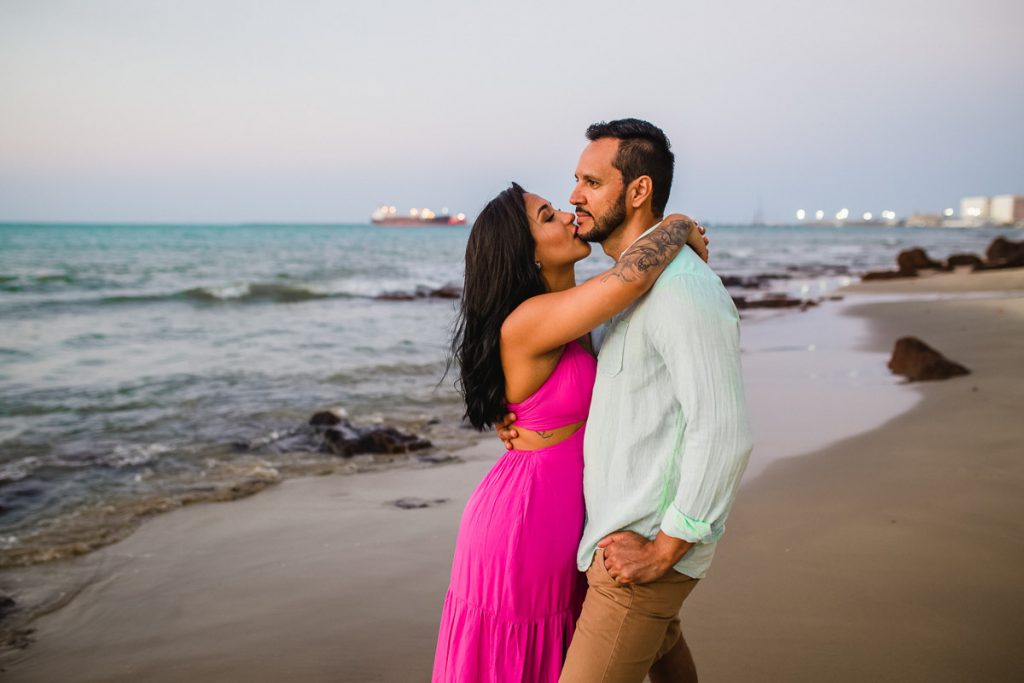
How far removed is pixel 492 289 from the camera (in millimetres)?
2805

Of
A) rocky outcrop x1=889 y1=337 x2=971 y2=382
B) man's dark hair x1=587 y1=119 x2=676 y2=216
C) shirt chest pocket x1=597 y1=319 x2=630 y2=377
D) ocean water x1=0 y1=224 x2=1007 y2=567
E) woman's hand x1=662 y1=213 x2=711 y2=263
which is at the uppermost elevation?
man's dark hair x1=587 y1=119 x2=676 y2=216

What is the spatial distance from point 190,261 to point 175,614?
147ft

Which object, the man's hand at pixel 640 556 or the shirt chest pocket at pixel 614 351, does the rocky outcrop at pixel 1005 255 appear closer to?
the shirt chest pocket at pixel 614 351

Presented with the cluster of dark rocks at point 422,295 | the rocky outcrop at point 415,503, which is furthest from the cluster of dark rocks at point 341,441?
the cluster of dark rocks at point 422,295

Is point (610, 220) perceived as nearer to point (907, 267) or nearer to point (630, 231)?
point (630, 231)

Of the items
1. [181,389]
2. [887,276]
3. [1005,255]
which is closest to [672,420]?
[181,389]

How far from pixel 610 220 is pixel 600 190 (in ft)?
0.35

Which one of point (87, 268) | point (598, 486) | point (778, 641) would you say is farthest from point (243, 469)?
point (87, 268)

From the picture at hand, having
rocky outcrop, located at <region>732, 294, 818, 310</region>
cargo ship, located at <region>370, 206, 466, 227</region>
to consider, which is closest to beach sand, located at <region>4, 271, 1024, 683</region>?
rocky outcrop, located at <region>732, 294, 818, 310</region>

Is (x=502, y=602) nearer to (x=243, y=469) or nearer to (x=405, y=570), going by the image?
(x=405, y=570)

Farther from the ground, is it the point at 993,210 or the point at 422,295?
the point at 993,210

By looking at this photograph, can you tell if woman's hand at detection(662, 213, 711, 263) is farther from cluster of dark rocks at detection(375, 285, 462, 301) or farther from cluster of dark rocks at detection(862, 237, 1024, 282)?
cluster of dark rocks at detection(862, 237, 1024, 282)

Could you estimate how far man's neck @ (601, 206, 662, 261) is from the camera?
2.74 meters

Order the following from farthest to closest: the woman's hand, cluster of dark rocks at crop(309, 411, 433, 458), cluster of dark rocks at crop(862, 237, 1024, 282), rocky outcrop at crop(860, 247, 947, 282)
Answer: rocky outcrop at crop(860, 247, 947, 282) < cluster of dark rocks at crop(862, 237, 1024, 282) < cluster of dark rocks at crop(309, 411, 433, 458) < the woman's hand
